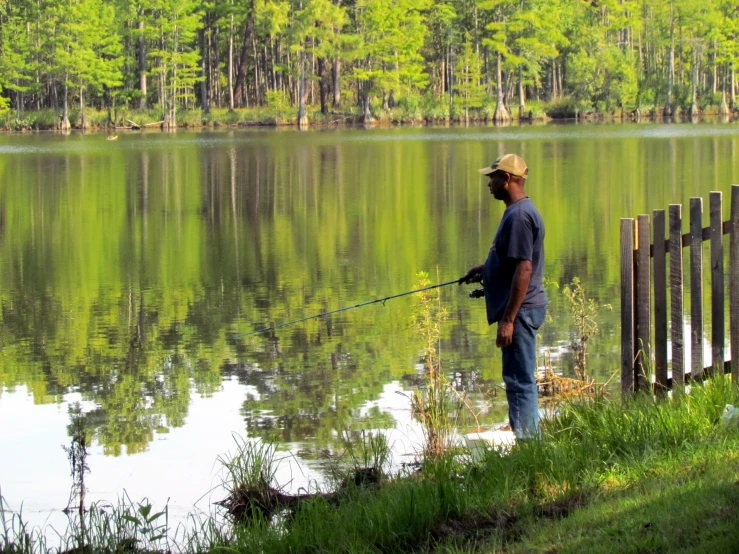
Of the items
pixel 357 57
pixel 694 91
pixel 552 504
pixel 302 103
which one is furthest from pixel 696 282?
pixel 694 91

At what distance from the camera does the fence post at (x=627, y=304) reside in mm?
7227

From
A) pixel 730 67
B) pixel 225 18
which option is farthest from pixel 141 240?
pixel 730 67

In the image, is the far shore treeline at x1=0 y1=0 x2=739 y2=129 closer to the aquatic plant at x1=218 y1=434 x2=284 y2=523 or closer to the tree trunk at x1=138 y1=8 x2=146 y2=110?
the tree trunk at x1=138 y1=8 x2=146 y2=110

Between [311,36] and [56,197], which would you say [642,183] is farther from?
[311,36]

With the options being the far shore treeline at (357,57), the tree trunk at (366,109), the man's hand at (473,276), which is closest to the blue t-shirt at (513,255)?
the man's hand at (473,276)

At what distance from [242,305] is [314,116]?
70.2 m

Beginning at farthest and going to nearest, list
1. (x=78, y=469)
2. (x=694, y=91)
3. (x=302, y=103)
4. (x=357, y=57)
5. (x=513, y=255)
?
(x=694, y=91) → (x=357, y=57) → (x=302, y=103) → (x=513, y=255) → (x=78, y=469)

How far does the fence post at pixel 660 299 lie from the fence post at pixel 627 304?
15 centimetres

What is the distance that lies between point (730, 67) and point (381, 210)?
77965 mm

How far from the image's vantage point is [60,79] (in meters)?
79.5

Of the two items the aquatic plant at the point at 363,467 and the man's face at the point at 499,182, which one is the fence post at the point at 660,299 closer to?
the man's face at the point at 499,182

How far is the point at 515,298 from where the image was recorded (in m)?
6.32

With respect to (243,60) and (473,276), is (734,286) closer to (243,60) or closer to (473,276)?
(473,276)

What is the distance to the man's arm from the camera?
6.29 metres
